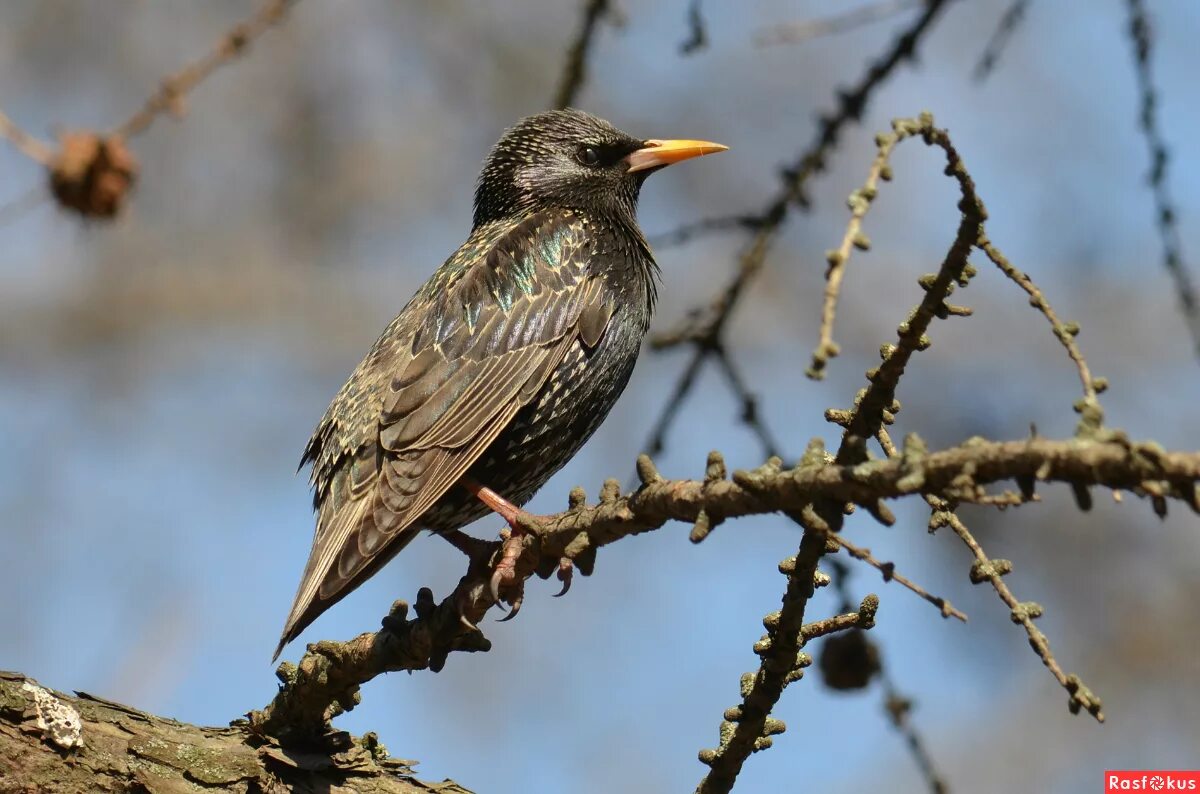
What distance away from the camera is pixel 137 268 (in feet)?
38.3

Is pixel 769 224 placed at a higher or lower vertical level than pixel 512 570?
higher

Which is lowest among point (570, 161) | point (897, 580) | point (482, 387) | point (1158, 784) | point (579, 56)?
point (897, 580)

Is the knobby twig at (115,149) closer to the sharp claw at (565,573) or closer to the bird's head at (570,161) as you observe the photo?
the sharp claw at (565,573)

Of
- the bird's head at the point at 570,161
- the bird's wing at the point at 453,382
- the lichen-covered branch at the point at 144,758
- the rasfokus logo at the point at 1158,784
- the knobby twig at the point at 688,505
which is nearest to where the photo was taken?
the knobby twig at the point at 688,505

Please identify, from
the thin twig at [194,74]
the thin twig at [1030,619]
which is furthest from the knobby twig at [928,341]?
the thin twig at [194,74]

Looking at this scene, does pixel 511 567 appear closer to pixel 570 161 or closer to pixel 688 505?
pixel 688 505

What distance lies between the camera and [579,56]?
14.4ft

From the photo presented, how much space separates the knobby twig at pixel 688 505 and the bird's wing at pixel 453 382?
239mm

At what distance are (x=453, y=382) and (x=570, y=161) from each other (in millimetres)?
1523

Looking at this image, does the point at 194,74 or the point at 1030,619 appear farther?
the point at 194,74

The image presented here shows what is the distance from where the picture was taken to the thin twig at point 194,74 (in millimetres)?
2912

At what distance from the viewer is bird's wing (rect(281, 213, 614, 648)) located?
4.31 m

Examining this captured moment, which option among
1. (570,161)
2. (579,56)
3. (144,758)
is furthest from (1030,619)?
(570,161)

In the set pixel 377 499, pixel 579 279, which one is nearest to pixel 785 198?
pixel 579 279
